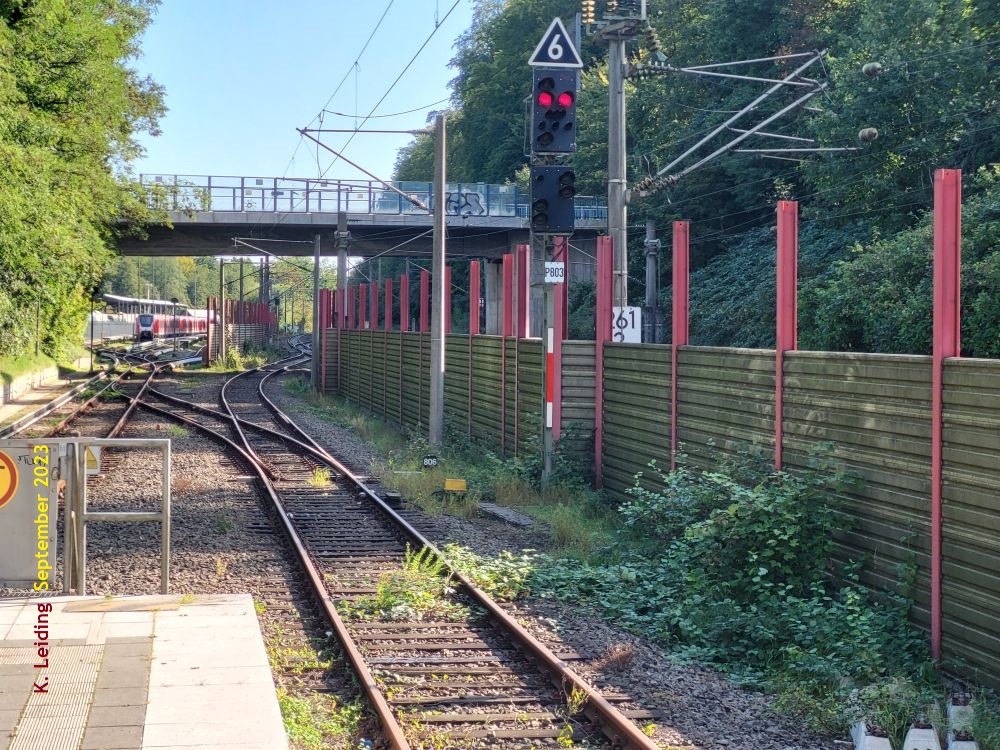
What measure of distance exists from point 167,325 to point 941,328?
8962 cm

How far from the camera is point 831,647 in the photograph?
7562mm

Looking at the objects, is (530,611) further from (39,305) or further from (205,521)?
(39,305)

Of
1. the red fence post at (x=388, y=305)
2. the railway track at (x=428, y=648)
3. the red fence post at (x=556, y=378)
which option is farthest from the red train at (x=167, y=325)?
the railway track at (x=428, y=648)

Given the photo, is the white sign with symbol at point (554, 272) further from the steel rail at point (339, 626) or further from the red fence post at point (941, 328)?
the red fence post at point (941, 328)

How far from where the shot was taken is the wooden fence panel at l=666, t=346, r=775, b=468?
10.2 meters

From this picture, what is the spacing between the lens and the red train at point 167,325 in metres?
79.1

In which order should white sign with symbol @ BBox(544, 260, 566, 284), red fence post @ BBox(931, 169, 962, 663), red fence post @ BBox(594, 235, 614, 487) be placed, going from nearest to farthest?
red fence post @ BBox(931, 169, 962, 663)
white sign with symbol @ BBox(544, 260, 566, 284)
red fence post @ BBox(594, 235, 614, 487)

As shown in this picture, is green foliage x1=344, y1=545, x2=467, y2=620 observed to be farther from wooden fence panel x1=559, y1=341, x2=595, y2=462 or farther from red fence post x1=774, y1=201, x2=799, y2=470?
wooden fence panel x1=559, y1=341, x2=595, y2=462

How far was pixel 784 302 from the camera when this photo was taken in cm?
986

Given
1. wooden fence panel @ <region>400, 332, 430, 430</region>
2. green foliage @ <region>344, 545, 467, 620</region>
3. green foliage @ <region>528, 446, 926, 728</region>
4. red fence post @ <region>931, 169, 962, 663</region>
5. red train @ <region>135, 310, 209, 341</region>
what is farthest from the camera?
red train @ <region>135, 310, 209, 341</region>

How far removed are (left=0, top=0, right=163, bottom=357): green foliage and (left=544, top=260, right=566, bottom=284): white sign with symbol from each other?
11036mm

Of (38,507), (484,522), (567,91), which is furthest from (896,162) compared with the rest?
(38,507)

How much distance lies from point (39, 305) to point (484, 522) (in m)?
23.0

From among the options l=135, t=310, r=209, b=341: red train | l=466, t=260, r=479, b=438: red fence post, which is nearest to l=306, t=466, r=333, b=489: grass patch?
l=466, t=260, r=479, b=438: red fence post
